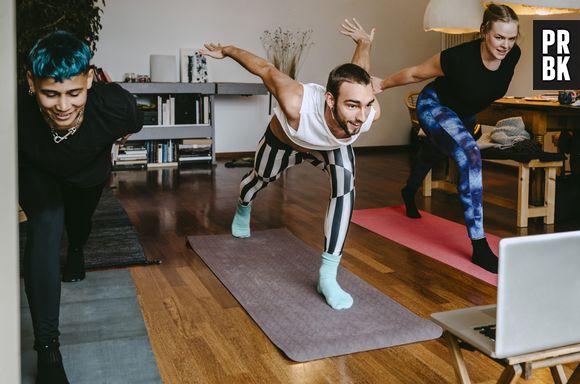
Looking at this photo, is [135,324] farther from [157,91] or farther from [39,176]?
[157,91]

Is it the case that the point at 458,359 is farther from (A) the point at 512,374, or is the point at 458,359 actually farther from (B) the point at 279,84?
(B) the point at 279,84

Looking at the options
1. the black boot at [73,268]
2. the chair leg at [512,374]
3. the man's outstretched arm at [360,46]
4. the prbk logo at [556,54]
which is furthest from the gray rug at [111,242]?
the prbk logo at [556,54]

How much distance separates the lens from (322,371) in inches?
88.2

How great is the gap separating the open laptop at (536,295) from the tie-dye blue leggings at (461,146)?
211 cm

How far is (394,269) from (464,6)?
2.76m

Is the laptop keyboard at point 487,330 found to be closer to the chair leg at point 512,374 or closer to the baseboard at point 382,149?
the chair leg at point 512,374

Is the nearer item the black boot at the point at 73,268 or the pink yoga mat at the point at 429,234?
the black boot at the point at 73,268

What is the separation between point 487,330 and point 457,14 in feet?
13.8

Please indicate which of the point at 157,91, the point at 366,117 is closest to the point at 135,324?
the point at 366,117

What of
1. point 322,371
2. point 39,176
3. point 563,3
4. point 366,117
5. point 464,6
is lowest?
point 322,371

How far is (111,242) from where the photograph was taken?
3822 millimetres

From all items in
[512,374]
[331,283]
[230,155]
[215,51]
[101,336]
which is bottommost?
[101,336]

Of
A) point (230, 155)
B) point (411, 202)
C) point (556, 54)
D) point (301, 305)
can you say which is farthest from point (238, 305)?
point (230, 155)

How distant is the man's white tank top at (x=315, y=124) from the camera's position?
270cm
